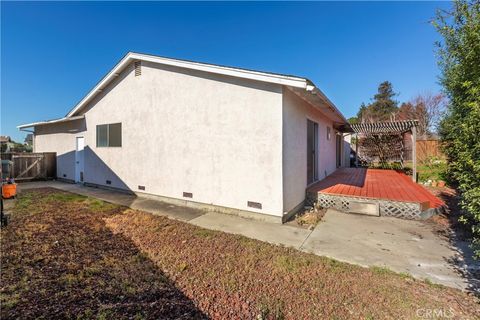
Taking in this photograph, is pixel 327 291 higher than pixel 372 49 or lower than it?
lower

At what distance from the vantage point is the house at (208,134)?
5039 mm

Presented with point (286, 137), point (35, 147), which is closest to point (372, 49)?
point (286, 137)

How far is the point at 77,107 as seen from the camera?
9.60 m

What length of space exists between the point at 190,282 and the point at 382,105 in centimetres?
4372

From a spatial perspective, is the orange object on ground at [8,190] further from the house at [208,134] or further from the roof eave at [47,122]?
the roof eave at [47,122]

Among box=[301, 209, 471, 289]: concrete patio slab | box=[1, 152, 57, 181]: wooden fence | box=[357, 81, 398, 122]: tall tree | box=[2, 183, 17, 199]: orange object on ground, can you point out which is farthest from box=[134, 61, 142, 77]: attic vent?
box=[357, 81, 398, 122]: tall tree

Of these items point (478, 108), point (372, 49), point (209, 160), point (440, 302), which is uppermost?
point (372, 49)

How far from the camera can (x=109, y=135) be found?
28.3 ft

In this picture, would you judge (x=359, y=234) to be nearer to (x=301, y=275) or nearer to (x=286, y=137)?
(x=301, y=275)

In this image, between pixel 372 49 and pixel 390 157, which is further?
pixel 390 157

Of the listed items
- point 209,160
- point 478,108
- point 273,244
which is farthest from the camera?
point 209,160

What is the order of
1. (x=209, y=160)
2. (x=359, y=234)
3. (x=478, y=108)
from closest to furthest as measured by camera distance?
(x=478, y=108) < (x=359, y=234) < (x=209, y=160)

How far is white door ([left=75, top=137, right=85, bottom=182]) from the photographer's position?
394 inches

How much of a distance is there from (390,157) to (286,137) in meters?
14.2
